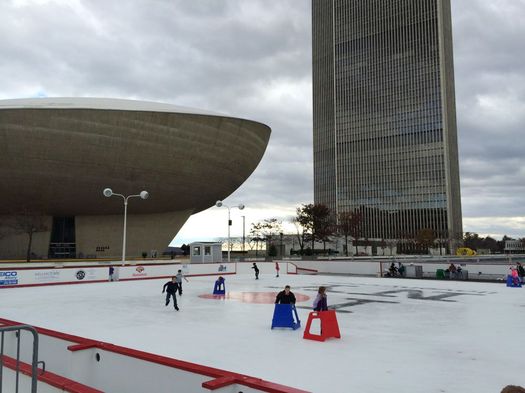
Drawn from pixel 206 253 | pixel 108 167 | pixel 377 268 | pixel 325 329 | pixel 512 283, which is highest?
pixel 108 167

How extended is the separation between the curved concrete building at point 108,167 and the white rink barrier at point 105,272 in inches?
750

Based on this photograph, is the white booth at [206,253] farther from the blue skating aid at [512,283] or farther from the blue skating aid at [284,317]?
the blue skating aid at [284,317]

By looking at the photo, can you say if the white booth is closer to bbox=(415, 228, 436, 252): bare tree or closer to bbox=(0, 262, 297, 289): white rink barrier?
bbox=(0, 262, 297, 289): white rink barrier

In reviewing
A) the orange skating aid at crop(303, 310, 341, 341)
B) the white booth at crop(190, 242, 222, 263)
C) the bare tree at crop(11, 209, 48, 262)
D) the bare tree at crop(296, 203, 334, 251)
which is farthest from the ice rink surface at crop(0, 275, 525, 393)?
the bare tree at crop(296, 203, 334, 251)

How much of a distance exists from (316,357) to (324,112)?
16634 centimetres

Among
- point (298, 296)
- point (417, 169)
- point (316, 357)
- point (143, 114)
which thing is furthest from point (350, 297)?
point (417, 169)

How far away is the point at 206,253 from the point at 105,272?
12.6m

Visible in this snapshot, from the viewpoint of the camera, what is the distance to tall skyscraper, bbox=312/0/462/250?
143 meters

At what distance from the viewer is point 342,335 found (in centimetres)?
1282

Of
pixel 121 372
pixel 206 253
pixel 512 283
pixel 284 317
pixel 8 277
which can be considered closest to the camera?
pixel 121 372

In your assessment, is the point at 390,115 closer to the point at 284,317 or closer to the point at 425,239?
the point at 425,239

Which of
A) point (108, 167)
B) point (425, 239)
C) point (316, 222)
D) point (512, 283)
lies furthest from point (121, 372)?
point (425, 239)

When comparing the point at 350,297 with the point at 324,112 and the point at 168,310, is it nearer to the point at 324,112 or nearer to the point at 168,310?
the point at 168,310

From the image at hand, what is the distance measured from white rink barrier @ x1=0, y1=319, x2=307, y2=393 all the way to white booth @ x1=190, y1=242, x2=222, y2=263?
35.2m
